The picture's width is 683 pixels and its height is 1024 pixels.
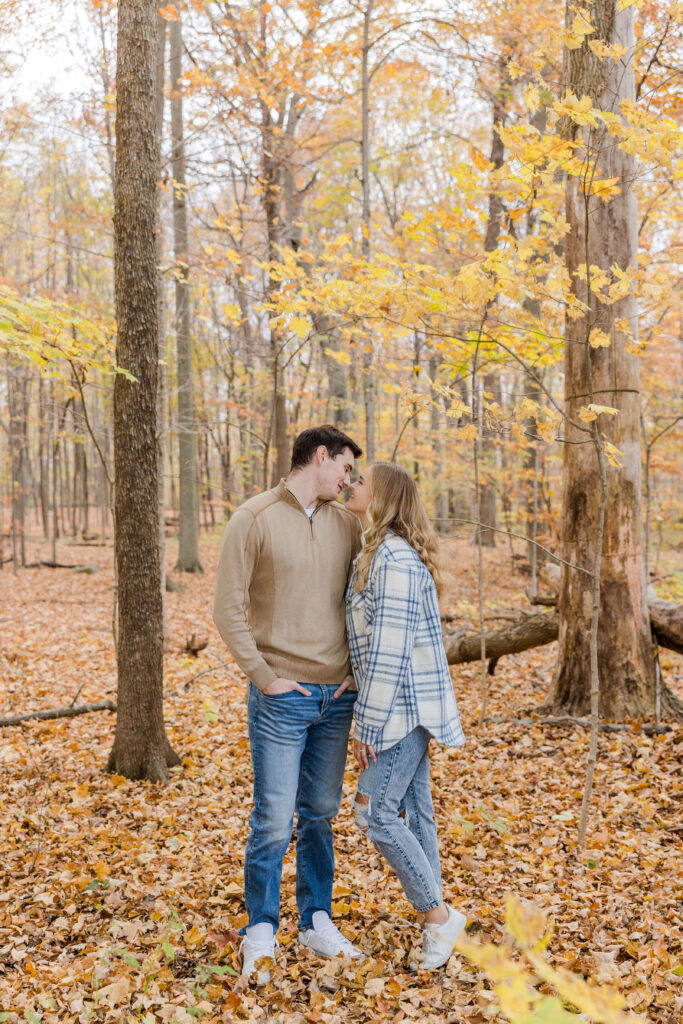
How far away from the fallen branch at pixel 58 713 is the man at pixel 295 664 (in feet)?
11.3

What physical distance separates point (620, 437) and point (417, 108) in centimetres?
1239

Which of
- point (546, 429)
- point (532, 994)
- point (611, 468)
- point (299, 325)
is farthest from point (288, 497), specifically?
point (611, 468)

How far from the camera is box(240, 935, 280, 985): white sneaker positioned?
8.95ft

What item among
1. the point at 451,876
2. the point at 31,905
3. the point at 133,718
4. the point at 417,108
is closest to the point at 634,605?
the point at 451,876

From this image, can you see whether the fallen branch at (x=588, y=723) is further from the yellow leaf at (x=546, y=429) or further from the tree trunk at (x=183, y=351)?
the tree trunk at (x=183, y=351)

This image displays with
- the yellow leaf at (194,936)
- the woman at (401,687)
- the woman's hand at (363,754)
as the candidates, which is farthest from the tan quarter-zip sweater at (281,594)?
the yellow leaf at (194,936)


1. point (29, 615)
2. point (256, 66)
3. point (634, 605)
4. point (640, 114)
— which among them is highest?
point (256, 66)

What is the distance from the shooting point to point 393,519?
9.46 feet

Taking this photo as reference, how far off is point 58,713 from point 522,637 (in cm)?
399

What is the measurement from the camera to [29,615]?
10.4m

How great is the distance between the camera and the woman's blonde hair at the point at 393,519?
2852mm

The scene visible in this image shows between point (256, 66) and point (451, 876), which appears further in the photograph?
point (256, 66)

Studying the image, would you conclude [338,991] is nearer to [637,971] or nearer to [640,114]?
[637,971]

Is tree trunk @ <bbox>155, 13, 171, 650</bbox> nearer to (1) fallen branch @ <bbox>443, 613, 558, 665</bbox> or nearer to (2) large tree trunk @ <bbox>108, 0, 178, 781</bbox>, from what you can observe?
(2) large tree trunk @ <bbox>108, 0, 178, 781</bbox>
